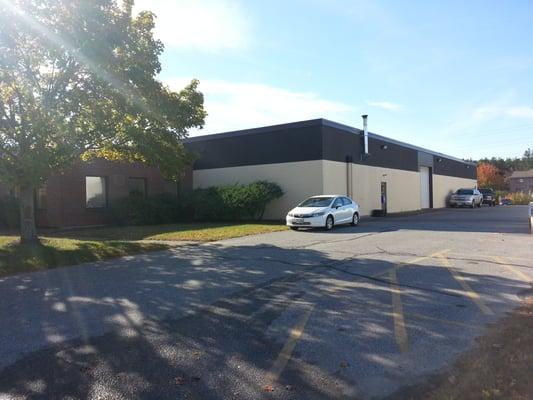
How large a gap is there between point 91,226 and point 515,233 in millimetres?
18805

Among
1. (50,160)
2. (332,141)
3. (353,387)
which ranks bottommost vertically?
(353,387)

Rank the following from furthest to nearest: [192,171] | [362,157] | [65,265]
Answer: [192,171], [362,157], [65,265]

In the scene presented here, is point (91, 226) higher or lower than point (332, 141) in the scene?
lower

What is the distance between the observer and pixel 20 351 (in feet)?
17.3

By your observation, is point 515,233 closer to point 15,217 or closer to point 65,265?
point 65,265

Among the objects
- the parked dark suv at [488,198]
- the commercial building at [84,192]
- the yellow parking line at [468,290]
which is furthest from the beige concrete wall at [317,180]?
the parked dark suv at [488,198]

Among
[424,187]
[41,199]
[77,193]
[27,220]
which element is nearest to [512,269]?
[27,220]

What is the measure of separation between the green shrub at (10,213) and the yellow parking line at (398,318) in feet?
68.8

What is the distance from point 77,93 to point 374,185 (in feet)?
69.1

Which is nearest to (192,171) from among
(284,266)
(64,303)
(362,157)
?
(362,157)

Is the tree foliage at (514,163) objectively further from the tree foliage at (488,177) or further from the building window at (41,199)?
the building window at (41,199)

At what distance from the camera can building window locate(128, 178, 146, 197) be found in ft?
89.5

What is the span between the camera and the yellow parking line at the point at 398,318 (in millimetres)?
5301

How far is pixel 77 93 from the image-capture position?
13.6m
